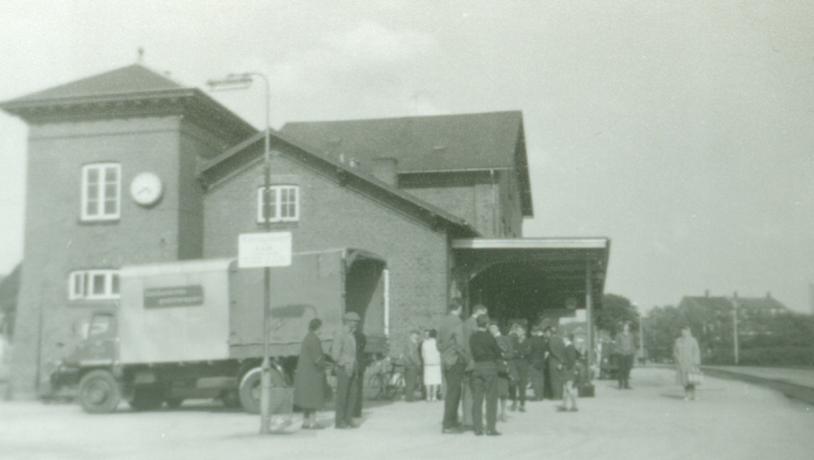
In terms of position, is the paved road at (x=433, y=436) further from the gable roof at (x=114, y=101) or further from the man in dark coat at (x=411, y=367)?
the gable roof at (x=114, y=101)

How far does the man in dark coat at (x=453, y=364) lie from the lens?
47.0 feet

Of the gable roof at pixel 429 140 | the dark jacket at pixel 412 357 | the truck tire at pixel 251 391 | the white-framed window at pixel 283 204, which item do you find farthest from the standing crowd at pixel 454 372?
the gable roof at pixel 429 140

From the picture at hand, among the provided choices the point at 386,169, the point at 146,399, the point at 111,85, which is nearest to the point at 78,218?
the point at 111,85

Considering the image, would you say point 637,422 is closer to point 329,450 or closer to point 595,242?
point 329,450

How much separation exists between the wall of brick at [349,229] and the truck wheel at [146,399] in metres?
8.15

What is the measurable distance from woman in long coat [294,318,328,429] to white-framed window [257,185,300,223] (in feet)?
45.3

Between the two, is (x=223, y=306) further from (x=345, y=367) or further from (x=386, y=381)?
(x=386, y=381)

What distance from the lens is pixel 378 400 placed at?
78.2 feet

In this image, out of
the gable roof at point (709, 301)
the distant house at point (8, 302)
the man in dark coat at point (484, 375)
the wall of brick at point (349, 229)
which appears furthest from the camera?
the gable roof at point (709, 301)

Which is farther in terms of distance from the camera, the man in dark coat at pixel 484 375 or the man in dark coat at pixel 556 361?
the man in dark coat at pixel 556 361

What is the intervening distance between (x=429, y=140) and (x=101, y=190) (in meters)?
19.0

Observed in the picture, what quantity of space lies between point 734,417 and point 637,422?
2061mm

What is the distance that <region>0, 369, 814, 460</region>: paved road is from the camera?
38.5 feet

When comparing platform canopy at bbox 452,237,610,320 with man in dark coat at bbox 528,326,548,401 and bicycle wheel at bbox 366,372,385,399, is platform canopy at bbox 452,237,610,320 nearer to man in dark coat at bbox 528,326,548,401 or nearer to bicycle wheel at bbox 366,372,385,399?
man in dark coat at bbox 528,326,548,401
